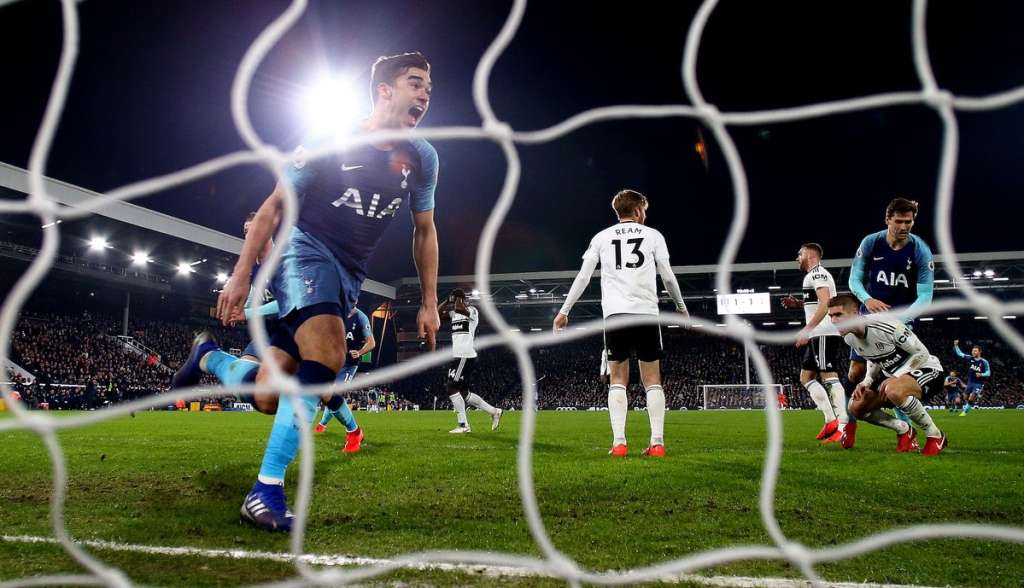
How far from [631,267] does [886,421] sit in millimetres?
2466

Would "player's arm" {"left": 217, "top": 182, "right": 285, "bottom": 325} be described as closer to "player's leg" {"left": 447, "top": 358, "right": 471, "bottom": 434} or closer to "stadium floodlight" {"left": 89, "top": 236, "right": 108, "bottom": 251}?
"player's leg" {"left": 447, "top": 358, "right": 471, "bottom": 434}

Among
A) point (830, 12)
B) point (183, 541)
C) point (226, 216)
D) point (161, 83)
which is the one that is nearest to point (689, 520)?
point (183, 541)

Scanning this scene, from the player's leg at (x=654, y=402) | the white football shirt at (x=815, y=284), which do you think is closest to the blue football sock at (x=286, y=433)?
the player's leg at (x=654, y=402)

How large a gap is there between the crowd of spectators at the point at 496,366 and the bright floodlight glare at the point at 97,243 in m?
3.92

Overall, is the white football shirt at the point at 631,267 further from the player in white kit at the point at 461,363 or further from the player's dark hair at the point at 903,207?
the player in white kit at the point at 461,363

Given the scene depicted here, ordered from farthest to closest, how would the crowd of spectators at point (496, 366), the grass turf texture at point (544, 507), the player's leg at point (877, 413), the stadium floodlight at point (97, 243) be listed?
the stadium floodlight at point (97, 243) < the crowd of spectators at point (496, 366) < the player's leg at point (877, 413) < the grass turf texture at point (544, 507)

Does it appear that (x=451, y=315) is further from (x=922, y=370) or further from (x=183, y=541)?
(x=183, y=541)

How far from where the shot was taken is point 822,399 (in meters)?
6.48

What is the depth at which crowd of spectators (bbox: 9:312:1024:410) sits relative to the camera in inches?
928

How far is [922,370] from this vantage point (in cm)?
445

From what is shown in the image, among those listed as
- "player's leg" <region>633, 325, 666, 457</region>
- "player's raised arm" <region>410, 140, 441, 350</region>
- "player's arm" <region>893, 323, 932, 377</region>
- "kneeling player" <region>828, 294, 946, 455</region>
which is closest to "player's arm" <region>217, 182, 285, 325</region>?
"player's raised arm" <region>410, 140, 441, 350</region>

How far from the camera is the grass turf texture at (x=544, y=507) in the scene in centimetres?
181

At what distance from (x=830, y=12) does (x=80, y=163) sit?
22497mm

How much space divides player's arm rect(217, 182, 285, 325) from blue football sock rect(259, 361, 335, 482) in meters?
0.37
